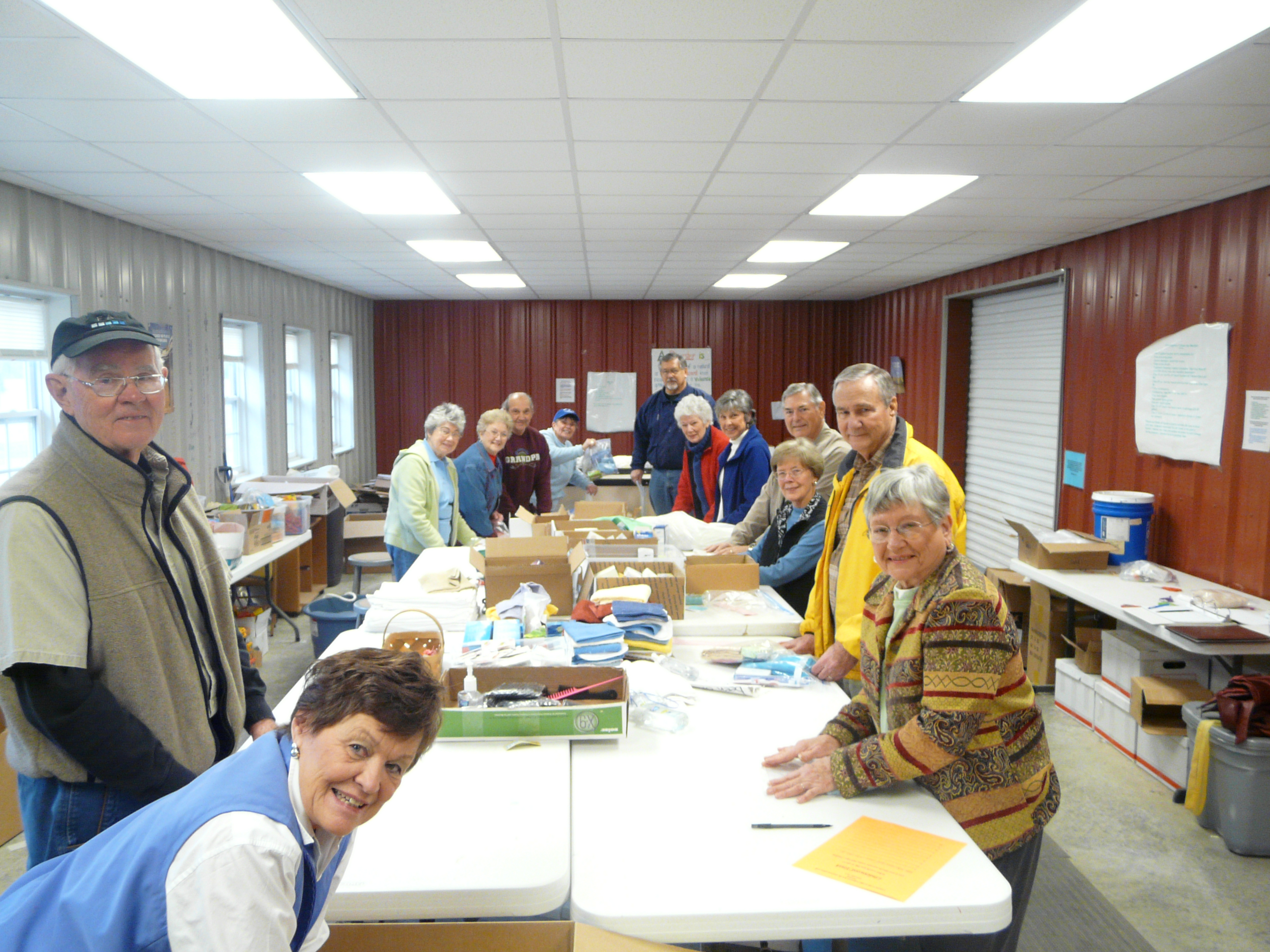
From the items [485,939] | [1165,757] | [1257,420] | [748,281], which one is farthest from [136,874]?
[748,281]

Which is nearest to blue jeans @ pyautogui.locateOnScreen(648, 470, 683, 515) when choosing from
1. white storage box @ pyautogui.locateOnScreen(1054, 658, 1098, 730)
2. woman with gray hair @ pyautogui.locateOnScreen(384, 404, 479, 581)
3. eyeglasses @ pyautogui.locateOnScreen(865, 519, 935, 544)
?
woman with gray hair @ pyautogui.locateOnScreen(384, 404, 479, 581)

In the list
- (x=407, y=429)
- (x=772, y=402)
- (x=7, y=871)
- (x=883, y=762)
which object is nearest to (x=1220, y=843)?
(x=883, y=762)

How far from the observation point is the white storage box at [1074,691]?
4391 millimetres

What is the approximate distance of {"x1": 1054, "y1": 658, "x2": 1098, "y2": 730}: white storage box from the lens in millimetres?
4391

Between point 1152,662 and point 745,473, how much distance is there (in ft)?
6.97

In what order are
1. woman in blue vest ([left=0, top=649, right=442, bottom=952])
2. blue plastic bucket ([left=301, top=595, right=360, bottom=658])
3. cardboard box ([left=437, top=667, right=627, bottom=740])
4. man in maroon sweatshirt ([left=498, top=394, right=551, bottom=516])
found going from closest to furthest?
woman in blue vest ([left=0, top=649, right=442, bottom=952]), cardboard box ([left=437, top=667, right=627, bottom=740]), blue plastic bucket ([left=301, top=595, right=360, bottom=658]), man in maroon sweatshirt ([left=498, top=394, right=551, bottom=516])

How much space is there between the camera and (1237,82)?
2.71m

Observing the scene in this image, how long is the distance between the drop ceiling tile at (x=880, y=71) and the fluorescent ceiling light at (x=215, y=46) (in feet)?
4.76

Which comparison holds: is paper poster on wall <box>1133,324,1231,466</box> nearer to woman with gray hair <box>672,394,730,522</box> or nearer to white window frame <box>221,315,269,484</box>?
woman with gray hair <box>672,394,730,522</box>

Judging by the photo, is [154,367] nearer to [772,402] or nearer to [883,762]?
[883,762]

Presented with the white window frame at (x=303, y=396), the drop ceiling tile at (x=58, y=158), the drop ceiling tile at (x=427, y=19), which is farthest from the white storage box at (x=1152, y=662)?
the white window frame at (x=303, y=396)

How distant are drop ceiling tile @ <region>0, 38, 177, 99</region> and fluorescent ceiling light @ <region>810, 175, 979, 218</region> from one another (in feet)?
9.73

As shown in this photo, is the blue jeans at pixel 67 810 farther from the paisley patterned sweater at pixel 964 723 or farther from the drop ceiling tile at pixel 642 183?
the drop ceiling tile at pixel 642 183

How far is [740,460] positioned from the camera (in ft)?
15.3
